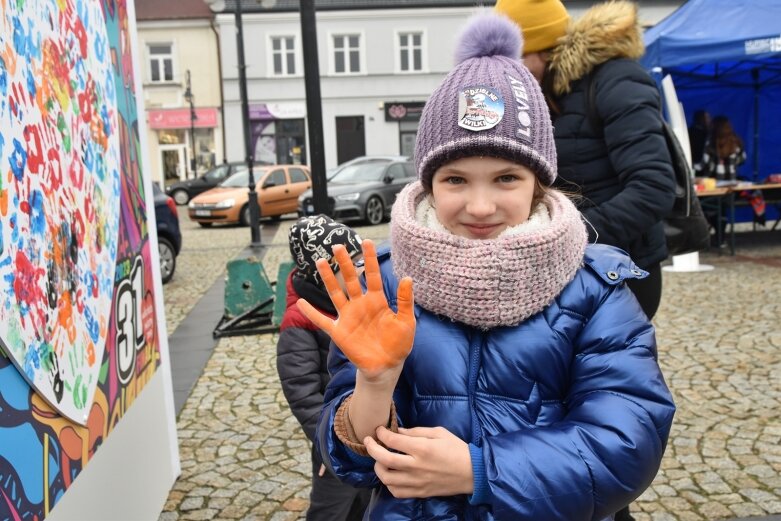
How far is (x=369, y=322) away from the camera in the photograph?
45.4 inches

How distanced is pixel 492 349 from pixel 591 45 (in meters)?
1.34

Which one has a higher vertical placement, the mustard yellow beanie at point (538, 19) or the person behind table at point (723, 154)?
the mustard yellow beanie at point (538, 19)

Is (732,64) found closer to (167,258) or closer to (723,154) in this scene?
(723,154)

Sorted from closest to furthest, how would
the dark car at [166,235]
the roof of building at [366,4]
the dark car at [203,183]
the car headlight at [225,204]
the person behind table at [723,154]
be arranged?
1. the dark car at [166,235]
2. the person behind table at [723,154]
3. the car headlight at [225,204]
4. the dark car at [203,183]
5. the roof of building at [366,4]

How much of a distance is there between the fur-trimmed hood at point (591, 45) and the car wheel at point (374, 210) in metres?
12.2

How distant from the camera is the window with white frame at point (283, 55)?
2942cm

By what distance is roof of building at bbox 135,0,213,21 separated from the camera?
3023cm

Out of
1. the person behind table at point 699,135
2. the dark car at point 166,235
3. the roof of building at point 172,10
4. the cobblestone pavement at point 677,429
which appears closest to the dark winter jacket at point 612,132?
the cobblestone pavement at point 677,429

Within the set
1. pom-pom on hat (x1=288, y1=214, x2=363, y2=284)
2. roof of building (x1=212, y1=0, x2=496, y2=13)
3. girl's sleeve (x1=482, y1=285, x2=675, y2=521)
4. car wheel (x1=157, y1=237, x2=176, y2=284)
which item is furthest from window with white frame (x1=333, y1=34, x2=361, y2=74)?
girl's sleeve (x1=482, y1=285, x2=675, y2=521)

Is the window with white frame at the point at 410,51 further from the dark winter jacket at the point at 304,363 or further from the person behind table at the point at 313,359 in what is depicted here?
the dark winter jacket at the point at 304,363

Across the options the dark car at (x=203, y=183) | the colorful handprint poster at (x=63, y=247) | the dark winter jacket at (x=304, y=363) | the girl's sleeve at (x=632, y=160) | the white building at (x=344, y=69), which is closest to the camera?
the colorful handprint poster at (x=63, y=247)

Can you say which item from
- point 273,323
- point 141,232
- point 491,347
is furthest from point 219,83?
point 491,347

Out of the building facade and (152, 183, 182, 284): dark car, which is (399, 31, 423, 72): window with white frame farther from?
(152, 183, 182, 284): dark car

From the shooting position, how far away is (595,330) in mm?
1330
